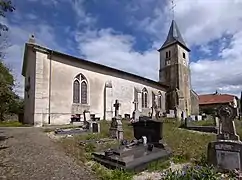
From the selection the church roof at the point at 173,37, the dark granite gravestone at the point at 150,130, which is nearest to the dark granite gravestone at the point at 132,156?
the dark granite gravestone at the point at 150,130

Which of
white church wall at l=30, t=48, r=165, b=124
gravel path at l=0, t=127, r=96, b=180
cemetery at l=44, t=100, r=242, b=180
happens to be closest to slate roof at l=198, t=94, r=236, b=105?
white church wall at l=30, t=48, r=165, b=124

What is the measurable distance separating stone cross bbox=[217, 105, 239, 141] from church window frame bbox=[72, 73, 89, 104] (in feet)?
57.6

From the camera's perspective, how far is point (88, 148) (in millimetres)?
8883

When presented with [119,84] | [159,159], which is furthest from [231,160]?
[119,84]

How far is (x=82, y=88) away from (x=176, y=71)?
20.2 meters

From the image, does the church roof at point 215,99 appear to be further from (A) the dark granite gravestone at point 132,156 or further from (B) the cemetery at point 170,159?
(A) the dark granite gravestone at point 132,156

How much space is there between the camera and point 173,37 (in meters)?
40.7

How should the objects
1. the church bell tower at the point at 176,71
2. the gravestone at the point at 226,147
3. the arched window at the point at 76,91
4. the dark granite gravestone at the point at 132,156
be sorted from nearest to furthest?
the gravestone at the point at 226,147
the dark granite gravestone at the point at 132,156
the arched window at the point at 76,91
the church bell tower at the point at 176,71

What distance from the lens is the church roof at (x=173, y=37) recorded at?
39.9 metres

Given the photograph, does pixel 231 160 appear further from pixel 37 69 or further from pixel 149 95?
pixel 149 95

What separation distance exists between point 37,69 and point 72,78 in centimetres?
398

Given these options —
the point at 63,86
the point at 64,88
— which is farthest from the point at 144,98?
the point at 63,86

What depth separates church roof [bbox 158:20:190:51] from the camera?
39.9m

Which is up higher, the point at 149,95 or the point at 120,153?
the point at 149,95
